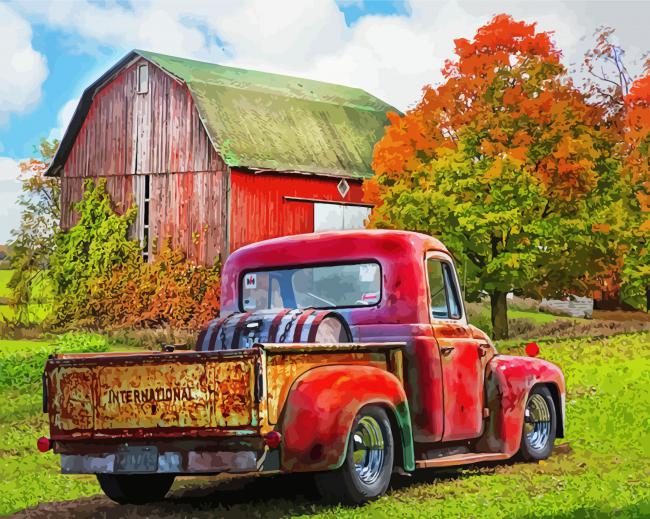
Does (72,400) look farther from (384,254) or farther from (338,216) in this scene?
(338,216)

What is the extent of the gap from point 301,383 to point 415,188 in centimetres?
2276

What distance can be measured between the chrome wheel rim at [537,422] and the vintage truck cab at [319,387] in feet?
0.04

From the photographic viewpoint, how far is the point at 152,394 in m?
8.23

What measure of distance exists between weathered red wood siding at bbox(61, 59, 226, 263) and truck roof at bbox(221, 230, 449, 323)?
2127 centimetres

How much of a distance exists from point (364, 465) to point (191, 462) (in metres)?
1.39

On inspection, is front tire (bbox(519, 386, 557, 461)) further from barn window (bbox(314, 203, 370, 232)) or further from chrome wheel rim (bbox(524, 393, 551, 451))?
barn window (bbox(314, 203, 370, 232))

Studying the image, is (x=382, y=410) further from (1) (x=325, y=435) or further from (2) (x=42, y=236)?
(2) (x=42, y=236)

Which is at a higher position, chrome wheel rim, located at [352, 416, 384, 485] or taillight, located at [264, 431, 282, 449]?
taillight, located at [264, 431, 282, 449]

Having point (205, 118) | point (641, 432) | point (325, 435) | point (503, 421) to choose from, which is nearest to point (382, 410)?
point (325, 435)

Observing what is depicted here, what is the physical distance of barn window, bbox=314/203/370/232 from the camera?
110 ft

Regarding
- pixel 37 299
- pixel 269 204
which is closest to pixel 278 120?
pixel 269 204

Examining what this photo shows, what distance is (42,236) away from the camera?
4078 centimetres

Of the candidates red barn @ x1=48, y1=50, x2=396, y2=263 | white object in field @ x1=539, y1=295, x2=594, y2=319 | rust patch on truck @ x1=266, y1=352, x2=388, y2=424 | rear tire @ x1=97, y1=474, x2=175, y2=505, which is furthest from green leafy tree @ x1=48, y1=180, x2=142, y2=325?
rust patch on truck @ x1=266, y1=352, x2=388, y2=424

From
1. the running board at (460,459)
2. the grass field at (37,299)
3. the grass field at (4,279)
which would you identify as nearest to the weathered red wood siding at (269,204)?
the grass field at (37,299)
